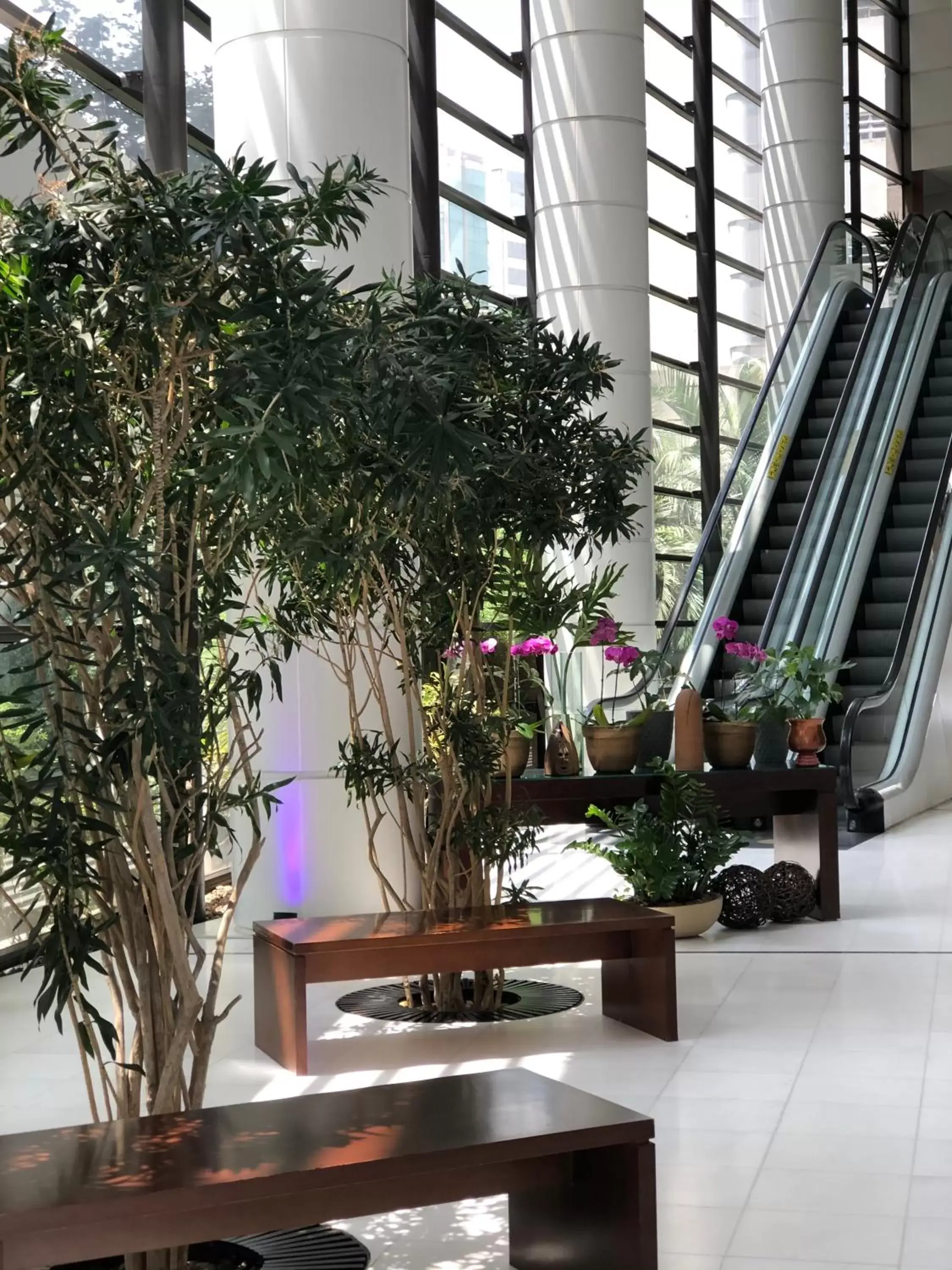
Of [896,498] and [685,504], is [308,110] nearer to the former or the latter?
[896,498]

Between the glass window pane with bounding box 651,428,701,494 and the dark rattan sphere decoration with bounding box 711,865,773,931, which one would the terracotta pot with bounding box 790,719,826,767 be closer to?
the dark rattan sphere decoration with bounding box 711,865,773,931

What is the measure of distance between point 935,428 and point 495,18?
521cm

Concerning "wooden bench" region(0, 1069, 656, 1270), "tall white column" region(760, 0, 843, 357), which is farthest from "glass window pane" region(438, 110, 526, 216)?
"wooden bench" region(0, 1069, 656, 1270)

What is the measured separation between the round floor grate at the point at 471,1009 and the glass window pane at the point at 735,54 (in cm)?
1352

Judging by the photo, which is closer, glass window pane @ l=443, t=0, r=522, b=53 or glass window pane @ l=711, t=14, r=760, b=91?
glass window pane @ l=443, t=0, r=522, b=53

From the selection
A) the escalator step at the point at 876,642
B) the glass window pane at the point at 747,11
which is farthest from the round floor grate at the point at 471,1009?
the glass window pane at the point at 747,11

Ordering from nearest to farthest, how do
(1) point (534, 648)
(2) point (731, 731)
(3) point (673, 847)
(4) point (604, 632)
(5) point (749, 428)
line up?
(1) point (534, 648) → (3) point (673, 847) → (4) point (604, 632) → (2) point (731, 731) → (5) point (749, 428)

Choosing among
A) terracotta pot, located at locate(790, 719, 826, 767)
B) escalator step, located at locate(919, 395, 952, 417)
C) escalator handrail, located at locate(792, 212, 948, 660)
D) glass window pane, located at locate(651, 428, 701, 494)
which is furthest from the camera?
glass window pane, located at locate(651, 428, 701, 494)

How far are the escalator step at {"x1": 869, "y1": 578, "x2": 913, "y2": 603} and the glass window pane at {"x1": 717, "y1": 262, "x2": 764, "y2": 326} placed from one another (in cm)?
591

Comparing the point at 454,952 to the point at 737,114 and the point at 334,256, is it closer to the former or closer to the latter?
the point at 334,256

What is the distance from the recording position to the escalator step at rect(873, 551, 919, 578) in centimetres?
1212

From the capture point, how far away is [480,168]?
13.1 m

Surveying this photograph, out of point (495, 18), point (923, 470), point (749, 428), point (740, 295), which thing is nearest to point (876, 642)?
point (923, 470)

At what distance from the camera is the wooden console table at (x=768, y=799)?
7289 mm
